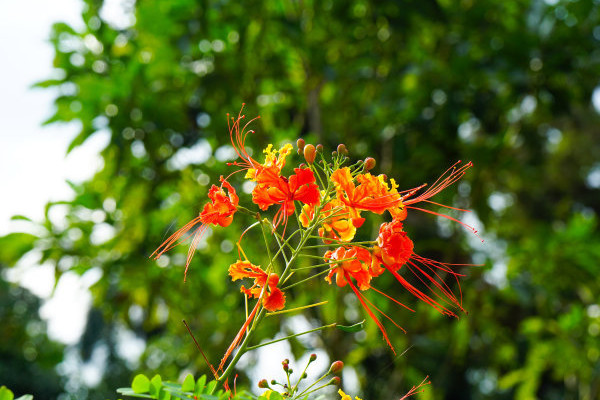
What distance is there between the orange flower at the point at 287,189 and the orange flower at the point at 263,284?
4.6 inches

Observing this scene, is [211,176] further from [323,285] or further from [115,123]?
[323,285]

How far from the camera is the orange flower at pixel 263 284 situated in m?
0.93

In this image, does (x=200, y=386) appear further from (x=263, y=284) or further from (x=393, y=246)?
(x=393, y=246)

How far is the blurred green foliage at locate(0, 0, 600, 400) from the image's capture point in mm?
2631

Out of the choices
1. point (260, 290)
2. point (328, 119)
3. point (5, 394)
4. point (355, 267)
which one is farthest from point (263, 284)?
point (328, 119)

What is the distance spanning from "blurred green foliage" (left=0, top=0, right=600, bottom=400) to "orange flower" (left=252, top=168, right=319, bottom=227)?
4.93 ft

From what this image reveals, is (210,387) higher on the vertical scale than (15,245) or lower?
higher

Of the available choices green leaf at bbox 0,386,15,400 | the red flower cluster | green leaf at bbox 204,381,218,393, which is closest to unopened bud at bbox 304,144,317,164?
the red flower cluster

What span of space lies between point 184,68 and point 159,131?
0.38 m

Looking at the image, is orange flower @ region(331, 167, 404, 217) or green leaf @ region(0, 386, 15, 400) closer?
green leaf @ region(0, 386, 15, 400)

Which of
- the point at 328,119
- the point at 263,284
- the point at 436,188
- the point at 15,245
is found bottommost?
the point at 328,119

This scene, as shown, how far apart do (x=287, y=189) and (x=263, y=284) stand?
18 cm

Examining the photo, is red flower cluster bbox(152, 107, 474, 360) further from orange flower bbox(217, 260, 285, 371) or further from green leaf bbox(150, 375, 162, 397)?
green leaf bbox(150, 375, 162, 397)

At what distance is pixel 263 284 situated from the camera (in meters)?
0.98
